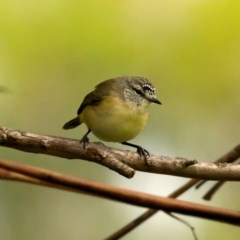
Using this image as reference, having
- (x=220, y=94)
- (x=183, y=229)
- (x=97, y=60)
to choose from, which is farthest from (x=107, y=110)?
(x=220, y=94)

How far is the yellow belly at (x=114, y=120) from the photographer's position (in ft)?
7.73

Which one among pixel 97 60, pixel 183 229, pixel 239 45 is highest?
pixel 239 45

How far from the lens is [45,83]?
3182 mm

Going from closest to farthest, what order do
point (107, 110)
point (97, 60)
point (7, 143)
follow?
point (7, 143), point (107, 110), point (97, 60)

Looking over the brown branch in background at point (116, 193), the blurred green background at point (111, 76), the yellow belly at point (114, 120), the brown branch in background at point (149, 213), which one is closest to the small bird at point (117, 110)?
the yellow belly at point (114, 120)

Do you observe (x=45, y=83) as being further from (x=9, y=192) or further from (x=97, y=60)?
(x=9, y=192)

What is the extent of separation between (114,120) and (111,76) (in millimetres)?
706

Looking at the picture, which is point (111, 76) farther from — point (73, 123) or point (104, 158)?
point (104, 158)

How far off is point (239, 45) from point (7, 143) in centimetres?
229

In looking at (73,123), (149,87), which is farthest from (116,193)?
(73,123)

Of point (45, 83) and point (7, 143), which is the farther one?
point (45, 83)

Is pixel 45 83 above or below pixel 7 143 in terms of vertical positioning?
below

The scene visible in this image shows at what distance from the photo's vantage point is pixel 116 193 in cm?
42

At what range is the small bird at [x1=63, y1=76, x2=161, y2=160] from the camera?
2365 mm
